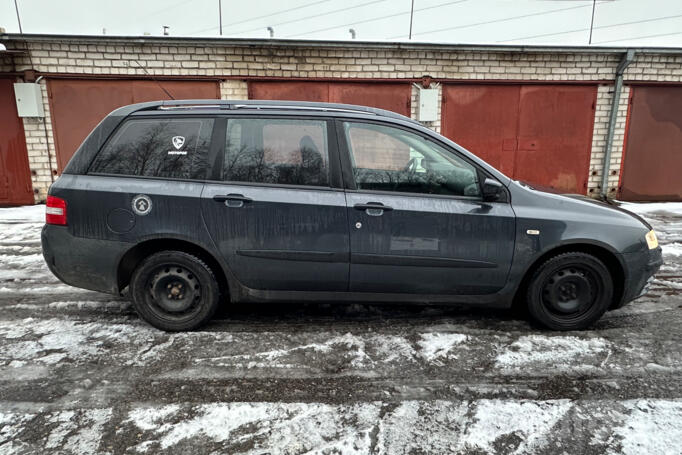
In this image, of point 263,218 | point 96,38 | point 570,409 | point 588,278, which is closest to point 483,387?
point 570,409

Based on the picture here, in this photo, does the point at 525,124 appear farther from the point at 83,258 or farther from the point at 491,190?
the point at 83,258

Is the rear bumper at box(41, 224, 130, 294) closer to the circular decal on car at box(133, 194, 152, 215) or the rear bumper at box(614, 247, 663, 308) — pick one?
the circular decal on car at box(133, 194, 152, 215)

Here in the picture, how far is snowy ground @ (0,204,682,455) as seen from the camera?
91.1 inches

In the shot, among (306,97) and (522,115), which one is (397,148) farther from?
(522,115)

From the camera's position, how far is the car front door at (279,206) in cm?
333

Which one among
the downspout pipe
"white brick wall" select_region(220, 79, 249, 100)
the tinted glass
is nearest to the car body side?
the tinted glass

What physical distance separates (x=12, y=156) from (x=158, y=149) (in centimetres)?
827

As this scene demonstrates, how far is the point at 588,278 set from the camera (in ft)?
11.4

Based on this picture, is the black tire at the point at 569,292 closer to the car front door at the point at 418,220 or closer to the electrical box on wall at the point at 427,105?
the car front door at the point at 418,220

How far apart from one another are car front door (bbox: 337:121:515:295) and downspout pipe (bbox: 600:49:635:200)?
330 inches

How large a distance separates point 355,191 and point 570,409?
198 cm

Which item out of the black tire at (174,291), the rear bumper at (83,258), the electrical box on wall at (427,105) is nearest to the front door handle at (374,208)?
the black tire at (174,291)

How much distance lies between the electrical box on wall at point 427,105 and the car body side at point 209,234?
21.3ft

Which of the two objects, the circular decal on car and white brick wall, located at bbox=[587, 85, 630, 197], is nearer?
the circular decal on car
